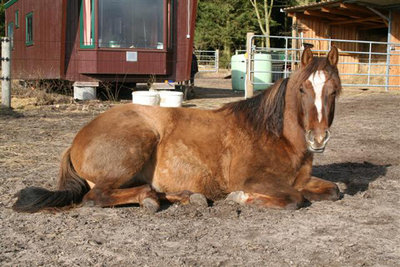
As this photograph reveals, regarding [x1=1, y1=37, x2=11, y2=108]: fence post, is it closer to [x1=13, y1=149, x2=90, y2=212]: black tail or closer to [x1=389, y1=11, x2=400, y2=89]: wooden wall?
[x1=13, y1=149, x2=90, y2=212]: black tail

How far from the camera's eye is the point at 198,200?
14.0 feet

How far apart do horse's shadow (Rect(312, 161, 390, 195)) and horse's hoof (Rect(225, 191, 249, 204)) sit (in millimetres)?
1351

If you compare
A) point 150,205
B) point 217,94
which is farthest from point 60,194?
point 217,94

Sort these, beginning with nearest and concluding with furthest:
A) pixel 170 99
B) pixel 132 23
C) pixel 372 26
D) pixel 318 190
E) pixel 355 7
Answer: pixel 318 190 < pixel 170 99 < pixel 132 23 < pixel 355 7 < pixel 372 26

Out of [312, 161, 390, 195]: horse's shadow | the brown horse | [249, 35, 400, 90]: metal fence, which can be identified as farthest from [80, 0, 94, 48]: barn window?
the brown horse

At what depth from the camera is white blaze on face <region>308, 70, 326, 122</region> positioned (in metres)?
3.95

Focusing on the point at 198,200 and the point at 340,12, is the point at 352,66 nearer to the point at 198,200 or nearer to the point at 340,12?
the point at 340,12

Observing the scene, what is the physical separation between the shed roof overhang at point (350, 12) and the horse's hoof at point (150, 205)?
55.5ft

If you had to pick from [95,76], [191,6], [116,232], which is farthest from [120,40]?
[116,232]

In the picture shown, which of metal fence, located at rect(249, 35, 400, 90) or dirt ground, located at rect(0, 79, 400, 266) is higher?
metal fence, located at rect(249, 35, 400, 90)

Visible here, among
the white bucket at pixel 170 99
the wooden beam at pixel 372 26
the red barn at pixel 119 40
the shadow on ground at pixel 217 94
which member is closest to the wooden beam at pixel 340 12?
the wooden beam at pixel 372 26

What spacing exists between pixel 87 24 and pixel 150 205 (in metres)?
10.4

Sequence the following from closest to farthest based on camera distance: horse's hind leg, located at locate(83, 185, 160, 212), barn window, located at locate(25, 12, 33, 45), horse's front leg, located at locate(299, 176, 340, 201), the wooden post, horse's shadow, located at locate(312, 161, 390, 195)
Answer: horse's hind leg, located at locate(83, 185, 160, 212), horse's front leg, located at locate(299, 176, 340, 201), horse's shadow, located at locate(312, 161, 390, 195), the wooden post, barn window, located at locate(25, 12, 33, 45)

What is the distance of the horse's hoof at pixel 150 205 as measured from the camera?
4.04 meters
